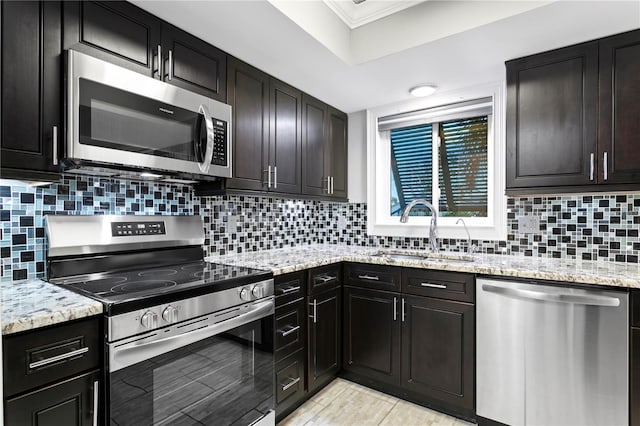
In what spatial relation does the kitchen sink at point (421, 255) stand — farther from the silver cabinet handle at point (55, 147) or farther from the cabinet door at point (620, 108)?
the silver cabinet handle at point (55, 147)

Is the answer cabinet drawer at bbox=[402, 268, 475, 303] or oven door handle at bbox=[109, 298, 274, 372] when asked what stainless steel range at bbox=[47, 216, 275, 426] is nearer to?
oven door handle at bbox=[109, 298, 274, 372]

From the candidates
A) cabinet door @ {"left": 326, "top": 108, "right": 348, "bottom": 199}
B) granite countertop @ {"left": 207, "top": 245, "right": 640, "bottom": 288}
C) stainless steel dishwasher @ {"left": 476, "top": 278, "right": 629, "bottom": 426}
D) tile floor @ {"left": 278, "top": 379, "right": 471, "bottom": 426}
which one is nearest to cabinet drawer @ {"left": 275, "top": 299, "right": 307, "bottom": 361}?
granite countertop @ {"left": 207, "top": 245, "right": 640, "bottom": 288}

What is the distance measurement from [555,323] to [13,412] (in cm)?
227

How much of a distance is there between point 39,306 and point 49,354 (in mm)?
184

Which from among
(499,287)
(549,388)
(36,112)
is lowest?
(549,388)

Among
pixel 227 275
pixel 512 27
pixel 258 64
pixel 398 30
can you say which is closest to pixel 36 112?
pixel 227 275

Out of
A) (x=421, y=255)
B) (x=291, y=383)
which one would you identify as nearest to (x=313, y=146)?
(x=421, y=255)

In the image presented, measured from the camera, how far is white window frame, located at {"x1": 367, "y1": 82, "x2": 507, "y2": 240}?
2574mm

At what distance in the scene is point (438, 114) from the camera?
2850mm

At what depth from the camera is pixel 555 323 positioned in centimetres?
181

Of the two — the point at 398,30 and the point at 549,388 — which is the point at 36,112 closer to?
the point at 398,30

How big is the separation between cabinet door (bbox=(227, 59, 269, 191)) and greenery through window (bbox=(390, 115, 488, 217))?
4.50 ft

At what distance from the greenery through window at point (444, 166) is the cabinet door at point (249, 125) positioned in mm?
1373

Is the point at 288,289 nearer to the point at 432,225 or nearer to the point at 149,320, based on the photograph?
the point at 149,320
